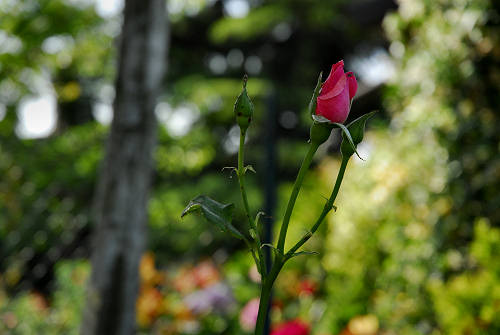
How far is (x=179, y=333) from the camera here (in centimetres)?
282

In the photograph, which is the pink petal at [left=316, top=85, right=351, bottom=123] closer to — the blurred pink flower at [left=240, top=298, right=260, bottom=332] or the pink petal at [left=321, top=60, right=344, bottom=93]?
the pink petal at [left=321, top=60, right=344, bottom=93]

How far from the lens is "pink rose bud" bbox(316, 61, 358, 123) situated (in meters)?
0.49

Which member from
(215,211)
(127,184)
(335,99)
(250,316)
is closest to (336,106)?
(335,99)

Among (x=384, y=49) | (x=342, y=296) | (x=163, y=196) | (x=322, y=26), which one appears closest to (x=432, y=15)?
(x=342, y=296)

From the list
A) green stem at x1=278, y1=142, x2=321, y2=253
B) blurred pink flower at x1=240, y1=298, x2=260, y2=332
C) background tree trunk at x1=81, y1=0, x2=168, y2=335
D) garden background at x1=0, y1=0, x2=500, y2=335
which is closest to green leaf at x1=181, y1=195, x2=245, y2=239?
green stem at x1=278, y1=142, x2=321, y2=253

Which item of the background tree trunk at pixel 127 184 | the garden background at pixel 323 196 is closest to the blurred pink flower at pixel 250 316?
the garden background at pixel 323 196

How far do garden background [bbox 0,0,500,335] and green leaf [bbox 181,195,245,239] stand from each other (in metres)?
Answer: 0.76

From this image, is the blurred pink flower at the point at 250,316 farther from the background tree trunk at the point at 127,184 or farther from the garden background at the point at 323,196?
the background tree trunk at the point at 127,184

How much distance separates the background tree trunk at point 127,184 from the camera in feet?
6.46

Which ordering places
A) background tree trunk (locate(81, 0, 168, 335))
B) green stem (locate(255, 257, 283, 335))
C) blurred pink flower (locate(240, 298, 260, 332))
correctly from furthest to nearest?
blurred pink flower (locate(240, 298, 260, 332)) < background tree trunk (locate(81, 0, 168, 335)) < green stem (locate(255, 257, 283, 335))

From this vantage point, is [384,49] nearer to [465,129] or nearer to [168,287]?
[168,287]

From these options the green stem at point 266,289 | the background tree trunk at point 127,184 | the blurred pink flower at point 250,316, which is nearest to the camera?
the green stem at point 266,289

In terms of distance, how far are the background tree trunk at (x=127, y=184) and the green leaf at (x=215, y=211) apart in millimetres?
1510

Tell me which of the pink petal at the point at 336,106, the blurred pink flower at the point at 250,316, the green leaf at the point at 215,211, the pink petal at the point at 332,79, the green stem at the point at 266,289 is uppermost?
the pink petal at the point at 332,79
